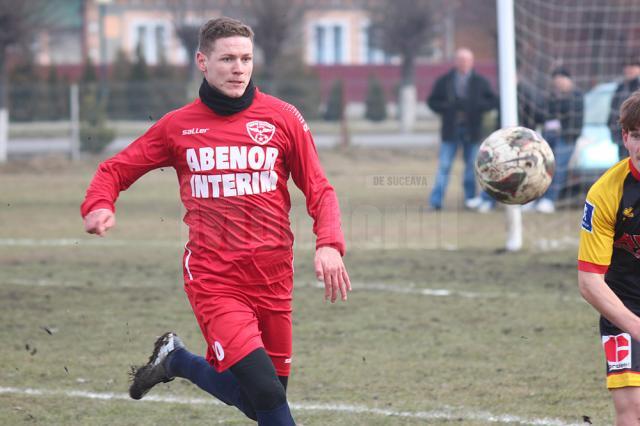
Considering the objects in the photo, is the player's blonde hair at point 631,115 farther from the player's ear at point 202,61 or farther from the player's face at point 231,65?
the player's ear at point 202,61

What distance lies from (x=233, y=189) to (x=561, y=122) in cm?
1046

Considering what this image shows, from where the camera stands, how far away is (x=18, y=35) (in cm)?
2670

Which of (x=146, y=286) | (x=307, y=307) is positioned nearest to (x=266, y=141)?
(x=307, y=307)

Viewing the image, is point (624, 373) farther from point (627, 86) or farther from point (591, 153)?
point (591, 153)

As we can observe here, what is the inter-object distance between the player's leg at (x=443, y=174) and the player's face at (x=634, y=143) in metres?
10.6

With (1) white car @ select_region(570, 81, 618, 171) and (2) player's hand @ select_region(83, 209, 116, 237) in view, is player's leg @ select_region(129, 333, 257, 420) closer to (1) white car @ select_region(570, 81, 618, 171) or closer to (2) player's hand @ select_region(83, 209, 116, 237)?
(2) player's hand @ select_region(83, 209, 116, 237)

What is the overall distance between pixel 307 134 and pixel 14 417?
2.26 metres

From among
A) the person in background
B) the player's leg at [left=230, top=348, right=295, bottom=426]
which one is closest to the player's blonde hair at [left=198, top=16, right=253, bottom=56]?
the player's leg at [left=230, top=348, right=295, bottom=426]

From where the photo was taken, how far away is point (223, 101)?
186 inches

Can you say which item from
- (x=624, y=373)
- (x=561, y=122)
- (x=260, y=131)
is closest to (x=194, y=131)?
(x=260, y=131)

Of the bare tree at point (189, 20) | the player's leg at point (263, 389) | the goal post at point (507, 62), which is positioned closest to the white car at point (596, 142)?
the goal post at point (507, 62)

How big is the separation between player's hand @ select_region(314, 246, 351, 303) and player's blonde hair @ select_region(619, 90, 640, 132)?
48.7 inches

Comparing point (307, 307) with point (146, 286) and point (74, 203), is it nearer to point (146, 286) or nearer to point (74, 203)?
point (146, 286)

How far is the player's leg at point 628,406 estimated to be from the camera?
14.0 feet
